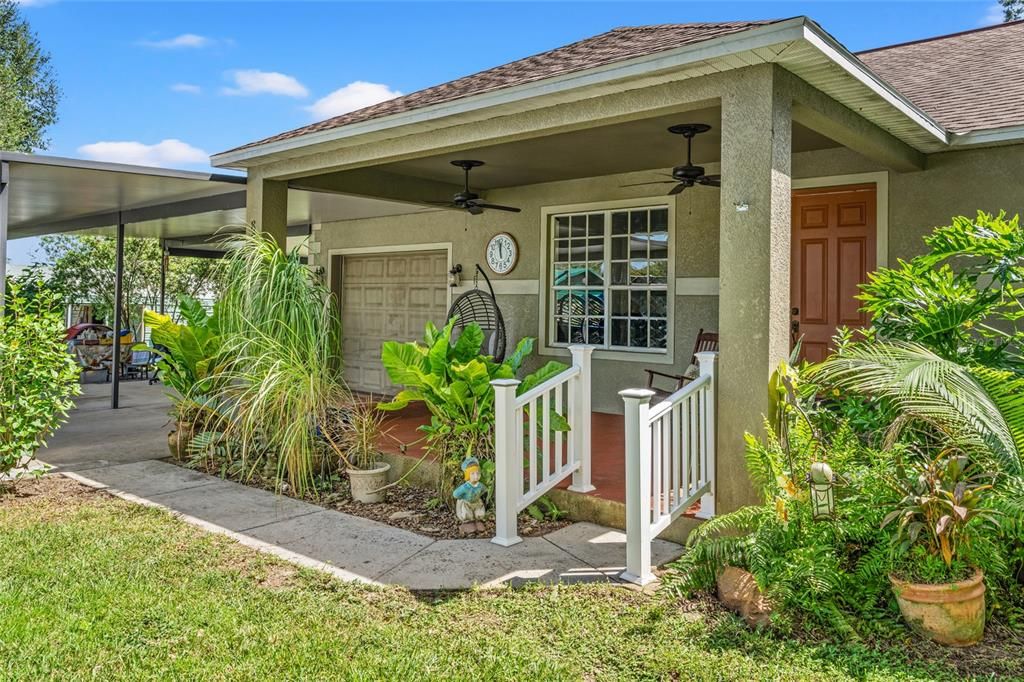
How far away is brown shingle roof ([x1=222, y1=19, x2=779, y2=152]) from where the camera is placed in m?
4.31

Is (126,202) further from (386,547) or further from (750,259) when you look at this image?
(750,259)

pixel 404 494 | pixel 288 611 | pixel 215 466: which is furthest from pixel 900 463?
pixel 215 466

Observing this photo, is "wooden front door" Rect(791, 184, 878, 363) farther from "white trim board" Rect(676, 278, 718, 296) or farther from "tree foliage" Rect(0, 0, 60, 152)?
"tree foliage" Rect(0, 0, 60, 152)

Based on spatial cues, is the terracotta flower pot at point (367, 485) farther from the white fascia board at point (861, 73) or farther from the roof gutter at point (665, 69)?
the white fascia board at point (861, 73)

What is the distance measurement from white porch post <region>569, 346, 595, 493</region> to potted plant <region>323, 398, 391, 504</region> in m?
1.47

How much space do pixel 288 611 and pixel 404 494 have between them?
2.27 metres

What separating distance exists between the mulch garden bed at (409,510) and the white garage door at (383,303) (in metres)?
4.25

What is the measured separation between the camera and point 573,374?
482cm

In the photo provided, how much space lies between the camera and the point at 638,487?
3.72 m

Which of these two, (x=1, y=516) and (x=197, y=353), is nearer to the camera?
(x=1, y=516)

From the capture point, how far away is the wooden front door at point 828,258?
6.34 metres

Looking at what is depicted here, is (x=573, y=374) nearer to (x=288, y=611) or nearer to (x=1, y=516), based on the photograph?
(x=288, y=611)

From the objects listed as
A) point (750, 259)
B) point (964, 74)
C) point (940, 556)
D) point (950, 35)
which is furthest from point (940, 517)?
point (950, 35)

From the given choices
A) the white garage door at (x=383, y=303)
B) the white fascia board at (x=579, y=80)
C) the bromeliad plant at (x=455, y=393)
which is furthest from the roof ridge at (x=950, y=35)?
the bromeliad plant at (x=455, y=393)
